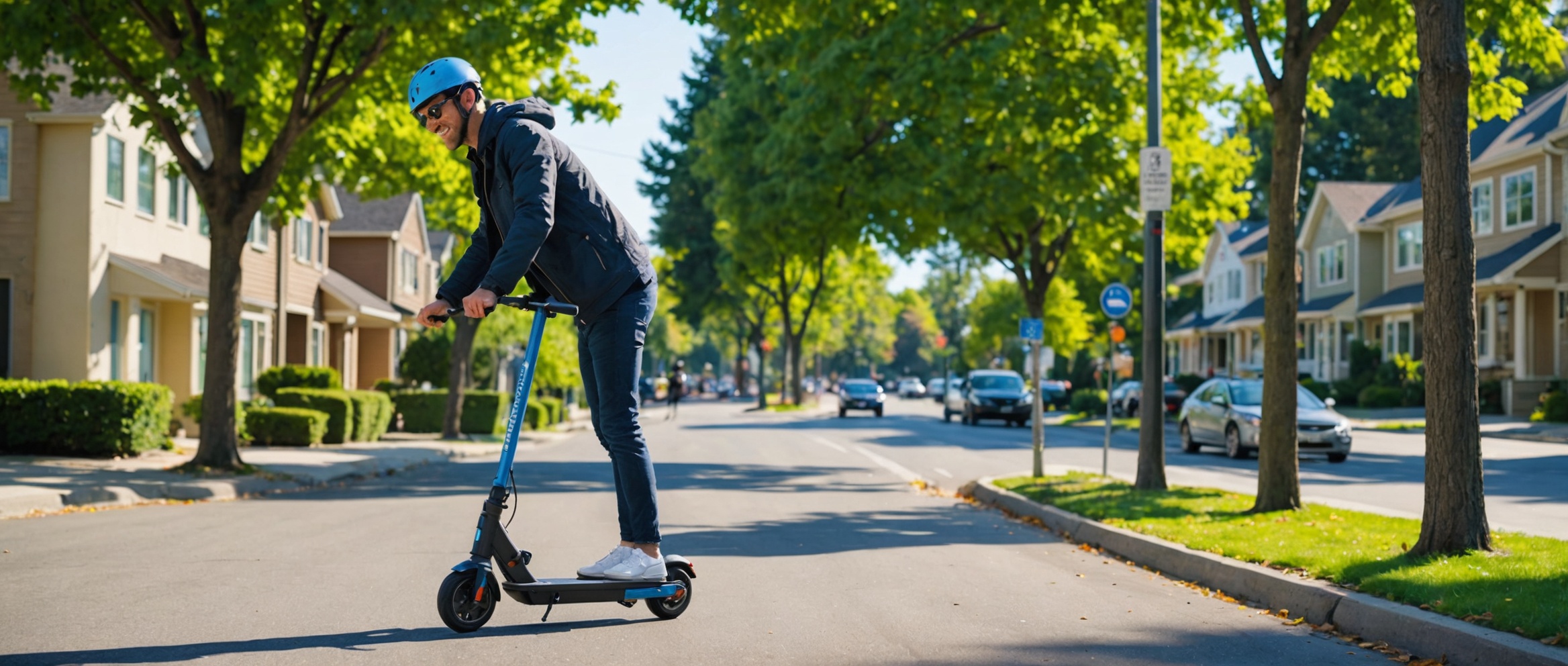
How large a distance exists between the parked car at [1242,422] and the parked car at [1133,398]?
63.1 ft

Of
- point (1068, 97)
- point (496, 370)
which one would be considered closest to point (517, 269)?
point (1068, 97)

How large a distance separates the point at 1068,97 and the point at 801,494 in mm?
8116

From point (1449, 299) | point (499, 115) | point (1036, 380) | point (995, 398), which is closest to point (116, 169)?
point (1036, 380)

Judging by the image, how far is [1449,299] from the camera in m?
7.73

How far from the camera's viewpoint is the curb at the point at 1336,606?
5457 mm

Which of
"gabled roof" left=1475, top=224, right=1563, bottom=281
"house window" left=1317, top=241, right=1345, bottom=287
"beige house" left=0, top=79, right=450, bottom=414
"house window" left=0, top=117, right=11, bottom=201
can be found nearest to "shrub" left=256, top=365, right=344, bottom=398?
"beige house" left=0, top=79, right=450, bottom=414

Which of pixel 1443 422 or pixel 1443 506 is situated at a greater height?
pixel 1443 422

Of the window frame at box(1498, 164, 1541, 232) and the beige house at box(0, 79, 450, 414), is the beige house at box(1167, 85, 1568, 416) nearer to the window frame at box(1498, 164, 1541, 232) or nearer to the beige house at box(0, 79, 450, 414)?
the window frame at box(1498, 164, 1541, 232)

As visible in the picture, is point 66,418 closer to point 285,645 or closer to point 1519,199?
point 285,645

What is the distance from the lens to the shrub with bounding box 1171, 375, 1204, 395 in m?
51.2

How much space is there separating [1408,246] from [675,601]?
44.4 m

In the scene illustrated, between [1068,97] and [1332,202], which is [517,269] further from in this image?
[1332,202]

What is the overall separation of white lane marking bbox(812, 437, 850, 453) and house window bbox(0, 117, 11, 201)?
1452 cm

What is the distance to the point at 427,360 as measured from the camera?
3909cm
